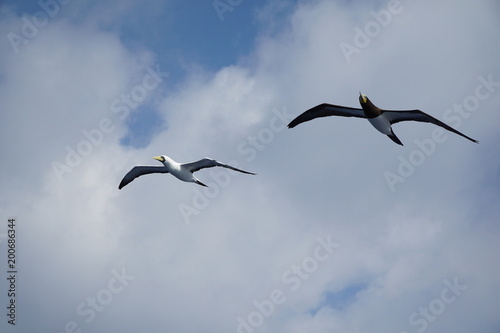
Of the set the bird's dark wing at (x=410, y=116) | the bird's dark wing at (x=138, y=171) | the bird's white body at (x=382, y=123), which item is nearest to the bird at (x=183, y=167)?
the bird's dark wing at (x=138, y=171)

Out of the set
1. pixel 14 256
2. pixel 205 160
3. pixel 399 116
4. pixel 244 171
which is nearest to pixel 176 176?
pixel 205 160

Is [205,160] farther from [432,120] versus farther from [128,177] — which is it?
[432,120]

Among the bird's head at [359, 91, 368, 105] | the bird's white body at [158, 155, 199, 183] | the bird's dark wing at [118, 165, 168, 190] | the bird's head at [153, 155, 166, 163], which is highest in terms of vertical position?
the bird's dark wing at [118, 165, 168, 190]

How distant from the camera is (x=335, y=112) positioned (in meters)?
35.7

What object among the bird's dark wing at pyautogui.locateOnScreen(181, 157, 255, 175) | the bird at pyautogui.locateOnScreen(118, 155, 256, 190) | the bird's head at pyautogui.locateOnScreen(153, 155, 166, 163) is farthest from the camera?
the bird's head at pyautogui.locateOnScreen(153, 155, 166, 163)

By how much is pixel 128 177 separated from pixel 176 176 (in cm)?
562

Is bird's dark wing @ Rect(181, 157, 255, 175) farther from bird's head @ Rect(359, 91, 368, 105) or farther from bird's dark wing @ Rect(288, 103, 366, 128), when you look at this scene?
bird's head @ Rect(359, 91, 368, 105)

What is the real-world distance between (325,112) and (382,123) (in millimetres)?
4165

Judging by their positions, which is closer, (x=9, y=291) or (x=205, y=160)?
(x=205, y=160)

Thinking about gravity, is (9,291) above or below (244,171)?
above

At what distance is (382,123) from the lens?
110 feet

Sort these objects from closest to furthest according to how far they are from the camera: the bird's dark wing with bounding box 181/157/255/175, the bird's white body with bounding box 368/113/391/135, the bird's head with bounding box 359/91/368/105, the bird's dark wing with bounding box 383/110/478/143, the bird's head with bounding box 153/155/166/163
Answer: the bird's head with bounding box 359/91/368/105, the bird's dark wing with bounding box 383/110/478/143, the bird's white body with bounding box 368/113/391/135, the bird's dark wing with bounding box 181/157/255/175, the bird's head with bounding box 153/155/166/163

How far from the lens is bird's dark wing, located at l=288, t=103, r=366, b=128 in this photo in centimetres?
3497

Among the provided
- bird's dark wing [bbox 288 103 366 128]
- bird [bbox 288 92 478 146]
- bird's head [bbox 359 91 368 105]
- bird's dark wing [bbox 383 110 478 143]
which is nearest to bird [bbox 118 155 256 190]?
bird's dark wing [bbox 288 103 366 128]
